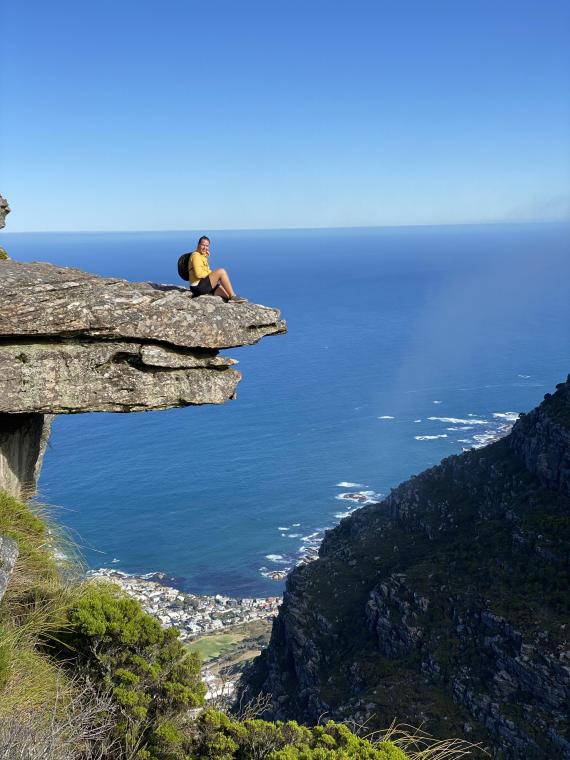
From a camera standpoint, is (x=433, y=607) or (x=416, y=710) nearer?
(x=416, y=710)

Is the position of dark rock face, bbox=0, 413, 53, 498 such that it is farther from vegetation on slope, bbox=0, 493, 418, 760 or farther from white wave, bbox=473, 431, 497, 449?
white wave, bbox=473, 431, 497, 449

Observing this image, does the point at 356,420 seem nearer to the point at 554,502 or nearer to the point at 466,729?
the point at 554,502

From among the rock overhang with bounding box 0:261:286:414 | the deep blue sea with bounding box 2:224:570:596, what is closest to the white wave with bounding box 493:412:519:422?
the deep blue sea with bounding box 2:224:570:596

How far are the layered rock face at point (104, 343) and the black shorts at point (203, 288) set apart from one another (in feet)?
1.01

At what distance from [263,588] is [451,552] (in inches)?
1397

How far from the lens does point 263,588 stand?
263 ft

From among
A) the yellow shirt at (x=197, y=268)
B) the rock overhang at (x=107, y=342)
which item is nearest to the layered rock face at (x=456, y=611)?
the rock overhang at (x=107, y=342)

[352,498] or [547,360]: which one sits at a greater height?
[547,360]

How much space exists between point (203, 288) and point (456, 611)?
112 ft

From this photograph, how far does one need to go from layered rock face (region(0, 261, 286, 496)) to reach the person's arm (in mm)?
677

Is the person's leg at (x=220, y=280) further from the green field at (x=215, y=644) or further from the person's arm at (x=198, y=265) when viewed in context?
the green field at (x=215, y=644)

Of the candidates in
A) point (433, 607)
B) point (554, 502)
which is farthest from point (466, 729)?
point (554, 502)

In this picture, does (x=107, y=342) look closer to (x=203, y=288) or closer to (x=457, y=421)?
(x=203, y=288)

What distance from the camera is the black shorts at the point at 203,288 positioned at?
18.3 m
